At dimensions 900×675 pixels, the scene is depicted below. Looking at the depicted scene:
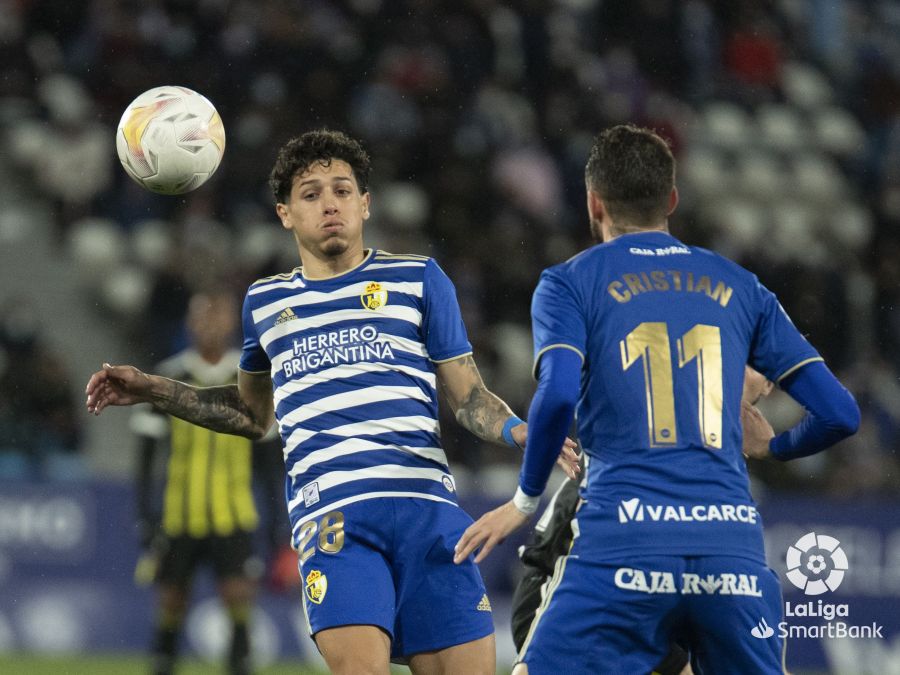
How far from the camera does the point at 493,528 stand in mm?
4016

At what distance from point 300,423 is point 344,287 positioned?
0.50 metres

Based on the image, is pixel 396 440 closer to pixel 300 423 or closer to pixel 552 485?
pixel 300 423

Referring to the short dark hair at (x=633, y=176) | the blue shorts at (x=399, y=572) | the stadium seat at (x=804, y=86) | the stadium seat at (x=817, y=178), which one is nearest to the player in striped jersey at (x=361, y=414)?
the blue shorts at (x=399, y=572)

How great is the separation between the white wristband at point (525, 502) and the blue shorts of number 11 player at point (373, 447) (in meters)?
0.73

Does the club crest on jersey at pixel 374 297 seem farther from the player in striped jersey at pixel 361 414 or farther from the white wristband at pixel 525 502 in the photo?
the white wristband at pixel 525 502

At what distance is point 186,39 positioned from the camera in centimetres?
1373

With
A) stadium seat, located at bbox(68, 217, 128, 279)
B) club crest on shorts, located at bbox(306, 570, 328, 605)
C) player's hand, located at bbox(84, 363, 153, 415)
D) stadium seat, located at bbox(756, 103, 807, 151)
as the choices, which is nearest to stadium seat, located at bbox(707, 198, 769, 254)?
stadium seat, located at bbox(756, 103, 807, 151)

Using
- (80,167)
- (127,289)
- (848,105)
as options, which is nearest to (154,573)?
(127,289)

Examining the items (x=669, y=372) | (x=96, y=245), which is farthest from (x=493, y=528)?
(x=96, y=245)

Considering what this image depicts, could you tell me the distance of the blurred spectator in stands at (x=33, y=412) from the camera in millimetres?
10609

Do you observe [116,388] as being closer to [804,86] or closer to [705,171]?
[705,171]

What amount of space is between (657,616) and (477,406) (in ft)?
4.29

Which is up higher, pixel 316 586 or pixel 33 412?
pixel 33 412

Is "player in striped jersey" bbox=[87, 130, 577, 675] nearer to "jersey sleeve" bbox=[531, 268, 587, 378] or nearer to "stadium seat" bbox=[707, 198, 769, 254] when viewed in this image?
"jersey sleeve" bbox=[531, 268, 587, 378]
